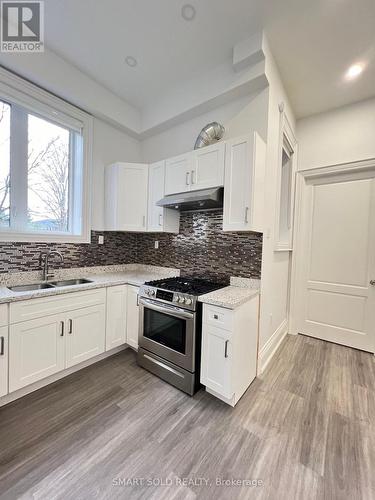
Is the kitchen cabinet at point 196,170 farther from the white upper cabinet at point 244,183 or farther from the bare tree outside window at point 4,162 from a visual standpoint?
the bare tree outside window at point 4,162

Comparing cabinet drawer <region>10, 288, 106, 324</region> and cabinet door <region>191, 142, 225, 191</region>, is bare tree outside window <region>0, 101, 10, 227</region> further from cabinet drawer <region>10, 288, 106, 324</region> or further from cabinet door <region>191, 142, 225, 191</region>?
cabinet door <region>191, 142, 225, 191</region>

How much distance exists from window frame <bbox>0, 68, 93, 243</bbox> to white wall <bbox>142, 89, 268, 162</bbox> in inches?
35.6

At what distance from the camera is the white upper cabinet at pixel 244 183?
192cm

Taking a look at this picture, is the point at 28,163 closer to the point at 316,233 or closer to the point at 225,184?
the point at 225,184

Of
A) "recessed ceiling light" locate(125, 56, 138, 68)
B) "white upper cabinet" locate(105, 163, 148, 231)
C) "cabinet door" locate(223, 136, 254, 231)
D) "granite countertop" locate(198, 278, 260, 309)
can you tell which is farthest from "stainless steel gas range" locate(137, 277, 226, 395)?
"recessed ceiling light" locate(125, 56, 138, 68)

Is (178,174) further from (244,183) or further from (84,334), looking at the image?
(84,334)

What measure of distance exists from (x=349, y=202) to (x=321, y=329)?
1.82m

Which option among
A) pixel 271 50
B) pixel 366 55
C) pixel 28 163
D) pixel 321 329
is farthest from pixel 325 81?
pixel 28 163

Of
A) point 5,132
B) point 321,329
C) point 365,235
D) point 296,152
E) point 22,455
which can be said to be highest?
point 296,152

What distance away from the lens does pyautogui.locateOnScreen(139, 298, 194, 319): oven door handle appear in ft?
6.29

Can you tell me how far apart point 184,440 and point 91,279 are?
6.13 feet

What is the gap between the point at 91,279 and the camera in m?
2.60

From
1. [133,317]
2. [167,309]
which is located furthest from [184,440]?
[133,317]

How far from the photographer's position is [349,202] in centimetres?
285
